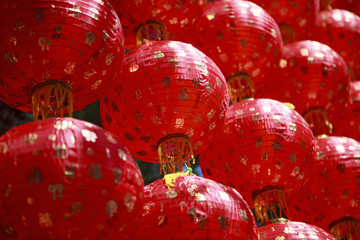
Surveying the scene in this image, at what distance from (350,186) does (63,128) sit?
3.65 feet

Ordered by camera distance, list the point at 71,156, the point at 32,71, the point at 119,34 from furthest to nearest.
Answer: the point at 119,34, the point at 32,71, the point at 71,156

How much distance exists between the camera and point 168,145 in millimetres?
1429

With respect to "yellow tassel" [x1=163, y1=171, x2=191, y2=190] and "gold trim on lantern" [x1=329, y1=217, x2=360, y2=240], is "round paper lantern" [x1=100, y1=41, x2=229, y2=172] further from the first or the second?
"gold trim on lantern" [x1=329, y1=217, x2=360, y2=240]

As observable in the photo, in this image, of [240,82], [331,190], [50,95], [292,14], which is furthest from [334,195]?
[50,95]

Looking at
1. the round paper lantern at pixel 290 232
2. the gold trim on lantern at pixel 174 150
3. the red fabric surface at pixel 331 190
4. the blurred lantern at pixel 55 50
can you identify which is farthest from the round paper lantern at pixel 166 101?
the red fabric surface at pixel 331 190

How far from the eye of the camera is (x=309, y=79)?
6.68 ft

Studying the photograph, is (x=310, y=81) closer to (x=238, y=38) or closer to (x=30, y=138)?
(x=238, y=38)

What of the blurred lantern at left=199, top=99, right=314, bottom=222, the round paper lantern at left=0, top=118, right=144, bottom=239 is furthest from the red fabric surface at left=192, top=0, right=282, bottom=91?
the round paper lantern at left=0, top=118, right=144, bottom=239

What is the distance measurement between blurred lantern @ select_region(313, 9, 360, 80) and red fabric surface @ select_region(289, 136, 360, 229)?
0.85 m

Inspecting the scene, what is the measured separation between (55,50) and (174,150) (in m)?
0.46

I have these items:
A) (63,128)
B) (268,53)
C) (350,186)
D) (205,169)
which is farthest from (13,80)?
(350,186)

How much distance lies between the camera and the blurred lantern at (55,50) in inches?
44.8

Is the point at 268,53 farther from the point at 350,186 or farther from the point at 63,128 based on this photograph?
the point at 63,128

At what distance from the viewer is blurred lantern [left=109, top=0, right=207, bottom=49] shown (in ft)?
5.22
